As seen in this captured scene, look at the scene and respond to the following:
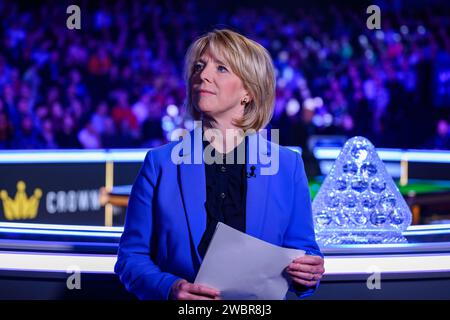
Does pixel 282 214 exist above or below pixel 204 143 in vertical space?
below

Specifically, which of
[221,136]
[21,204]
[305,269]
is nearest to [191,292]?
[305,269]

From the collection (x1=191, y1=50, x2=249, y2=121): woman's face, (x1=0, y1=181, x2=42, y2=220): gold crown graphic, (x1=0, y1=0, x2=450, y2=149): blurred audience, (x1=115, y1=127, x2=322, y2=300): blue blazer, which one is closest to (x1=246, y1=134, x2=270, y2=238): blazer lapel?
(x1=115, y1=127, x2=322, y2=300): blue blazer

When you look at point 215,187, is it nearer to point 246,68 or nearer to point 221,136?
point 221,136

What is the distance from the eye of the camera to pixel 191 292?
1457 mm

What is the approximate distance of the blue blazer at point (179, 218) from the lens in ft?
5.07

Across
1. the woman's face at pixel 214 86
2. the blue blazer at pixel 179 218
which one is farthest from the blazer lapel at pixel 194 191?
the woman's face at pixel 214 86

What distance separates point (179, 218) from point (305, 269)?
0.90ft

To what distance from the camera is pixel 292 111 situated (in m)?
9.49

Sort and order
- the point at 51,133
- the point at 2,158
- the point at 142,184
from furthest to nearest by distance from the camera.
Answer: the point at 51,133 → the point at 2,158 → the point at 142,184

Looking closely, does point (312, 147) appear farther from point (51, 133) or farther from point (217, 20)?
point (217, 20)

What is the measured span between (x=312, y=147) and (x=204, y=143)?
6.39 metres

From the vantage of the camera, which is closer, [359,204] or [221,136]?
[221,136]

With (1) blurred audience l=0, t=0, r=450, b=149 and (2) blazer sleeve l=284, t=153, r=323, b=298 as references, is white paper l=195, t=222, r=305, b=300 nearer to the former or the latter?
(2) blazer sleeve l=284, t=153, r=323, b=298
